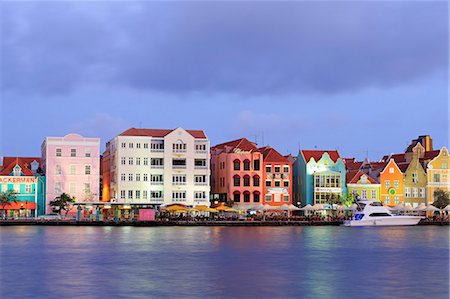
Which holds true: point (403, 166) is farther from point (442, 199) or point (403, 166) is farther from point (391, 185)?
point (442, 199)

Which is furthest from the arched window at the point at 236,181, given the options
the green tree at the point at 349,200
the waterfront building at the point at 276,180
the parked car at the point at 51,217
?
the parked car at the point at 51,217

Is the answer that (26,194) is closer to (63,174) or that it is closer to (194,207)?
(63,174)

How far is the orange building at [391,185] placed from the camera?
112562mm

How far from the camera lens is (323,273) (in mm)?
43000

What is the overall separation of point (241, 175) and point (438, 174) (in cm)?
3019

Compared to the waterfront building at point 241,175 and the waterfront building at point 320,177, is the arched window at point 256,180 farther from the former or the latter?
the waterfront building at point 320,177

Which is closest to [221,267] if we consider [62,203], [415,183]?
[62,203]

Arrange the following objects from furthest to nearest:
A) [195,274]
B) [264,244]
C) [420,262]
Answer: [264,244], [420,262], [195,274]

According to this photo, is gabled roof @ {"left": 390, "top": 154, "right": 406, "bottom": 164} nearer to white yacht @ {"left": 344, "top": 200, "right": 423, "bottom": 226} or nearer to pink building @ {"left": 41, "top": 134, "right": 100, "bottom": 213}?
white yacht @ {"left": 344, "top": 200, "right": 423, "bottom": 226}

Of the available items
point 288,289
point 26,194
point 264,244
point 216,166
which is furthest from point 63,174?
point 288,289

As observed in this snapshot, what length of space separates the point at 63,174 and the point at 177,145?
49.4ft

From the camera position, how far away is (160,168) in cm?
10138

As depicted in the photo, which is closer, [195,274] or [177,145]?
[195,274]

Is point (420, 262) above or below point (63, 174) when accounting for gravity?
below
